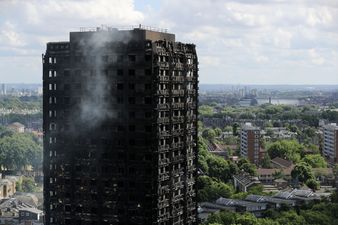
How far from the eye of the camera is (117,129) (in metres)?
35.0

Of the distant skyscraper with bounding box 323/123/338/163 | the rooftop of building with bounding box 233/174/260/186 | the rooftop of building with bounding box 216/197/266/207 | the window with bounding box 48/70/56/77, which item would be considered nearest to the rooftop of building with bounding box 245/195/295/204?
the rooftop of building with bounding box 216/197/266/207

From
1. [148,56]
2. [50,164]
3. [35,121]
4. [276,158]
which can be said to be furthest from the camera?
[35,121]

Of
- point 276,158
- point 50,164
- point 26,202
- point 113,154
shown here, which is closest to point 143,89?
point 113,154

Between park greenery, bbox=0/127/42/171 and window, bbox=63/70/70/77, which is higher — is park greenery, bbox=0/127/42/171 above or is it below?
below

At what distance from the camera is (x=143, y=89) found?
3438 centimetres

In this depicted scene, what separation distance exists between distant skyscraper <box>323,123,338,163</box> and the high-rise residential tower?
90983 millimetres

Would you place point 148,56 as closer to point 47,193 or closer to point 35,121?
point 47,193

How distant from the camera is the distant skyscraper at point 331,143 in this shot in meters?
127

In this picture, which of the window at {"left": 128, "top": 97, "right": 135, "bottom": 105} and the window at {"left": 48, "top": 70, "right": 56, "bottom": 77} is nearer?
the window at {"left": 128, "top": 97, "right": 135, "bottom": 105}

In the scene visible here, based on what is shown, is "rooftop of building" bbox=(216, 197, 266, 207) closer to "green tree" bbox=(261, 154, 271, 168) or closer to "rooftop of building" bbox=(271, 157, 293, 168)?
"rooftop of building" bbox=(271, 157, 293, 168)

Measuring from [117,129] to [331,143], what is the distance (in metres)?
101

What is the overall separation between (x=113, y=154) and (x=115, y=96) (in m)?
2.81

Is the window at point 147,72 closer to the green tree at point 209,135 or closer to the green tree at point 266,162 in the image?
the green tree at point 266,162

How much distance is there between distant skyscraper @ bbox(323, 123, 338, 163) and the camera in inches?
4989
